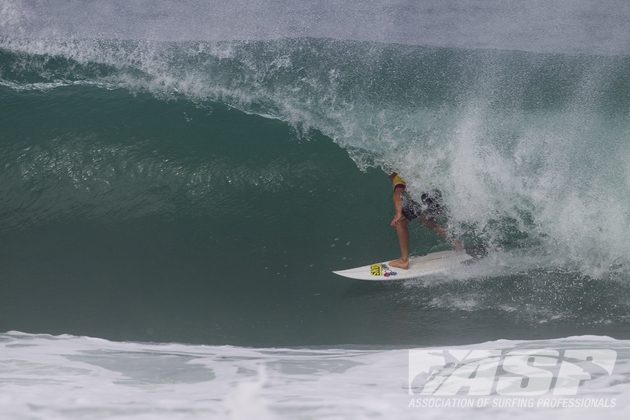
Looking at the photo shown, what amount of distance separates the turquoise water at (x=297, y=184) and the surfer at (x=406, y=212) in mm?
171

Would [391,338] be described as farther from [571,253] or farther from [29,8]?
[29,8]

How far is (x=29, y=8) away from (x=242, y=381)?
5.88 m

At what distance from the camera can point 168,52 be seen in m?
8.36

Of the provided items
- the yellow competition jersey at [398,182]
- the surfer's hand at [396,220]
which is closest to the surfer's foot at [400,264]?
the surfer's hand at [396,220]

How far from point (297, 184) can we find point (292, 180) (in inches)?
2.7

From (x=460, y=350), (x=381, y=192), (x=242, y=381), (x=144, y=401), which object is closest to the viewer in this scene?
(x=144, y=401)

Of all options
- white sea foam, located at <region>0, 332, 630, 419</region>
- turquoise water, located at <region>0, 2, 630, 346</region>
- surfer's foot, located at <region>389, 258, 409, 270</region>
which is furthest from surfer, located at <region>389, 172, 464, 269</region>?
white sea foam, located at <region>0, 332, 630, 419</region>

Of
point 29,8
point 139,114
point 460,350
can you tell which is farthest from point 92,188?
point 460,350

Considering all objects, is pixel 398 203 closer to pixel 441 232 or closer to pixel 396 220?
pixel 396 220

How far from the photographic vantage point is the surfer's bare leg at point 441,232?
22.2ft

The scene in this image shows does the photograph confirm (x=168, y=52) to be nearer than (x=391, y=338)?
No

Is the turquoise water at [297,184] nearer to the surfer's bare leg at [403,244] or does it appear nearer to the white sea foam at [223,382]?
the surfer's bare leg at [403,244]

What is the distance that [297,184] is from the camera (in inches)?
293

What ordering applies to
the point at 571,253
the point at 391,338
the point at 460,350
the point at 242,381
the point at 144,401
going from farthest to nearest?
the point at 571,253 → the point at 391,338 → the point at 460,350 → the point at 242,381 → the point at 144,401
